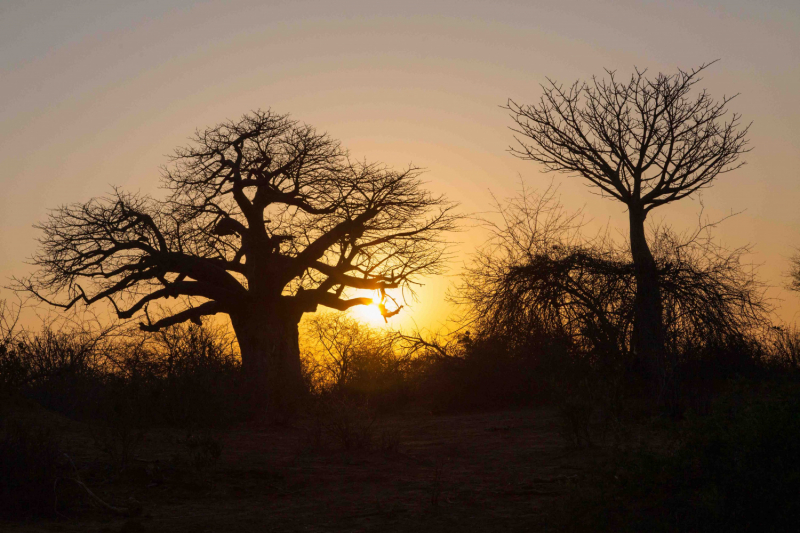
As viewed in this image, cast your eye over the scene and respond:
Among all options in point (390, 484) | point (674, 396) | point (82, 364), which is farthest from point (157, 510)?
point (82, 364)

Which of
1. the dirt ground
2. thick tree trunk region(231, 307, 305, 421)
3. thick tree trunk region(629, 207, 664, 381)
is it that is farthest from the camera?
thick tree trunk region(231, 307, 305, 421)

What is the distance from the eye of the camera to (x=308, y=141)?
12.7 meters

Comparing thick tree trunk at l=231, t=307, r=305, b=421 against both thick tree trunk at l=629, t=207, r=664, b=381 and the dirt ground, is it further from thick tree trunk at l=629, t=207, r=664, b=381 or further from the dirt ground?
thick tree trunk at l=629, t=207, r=664, b=381

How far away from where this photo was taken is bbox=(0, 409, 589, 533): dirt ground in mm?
4465

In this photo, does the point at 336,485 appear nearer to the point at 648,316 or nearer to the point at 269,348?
the point at 648,316

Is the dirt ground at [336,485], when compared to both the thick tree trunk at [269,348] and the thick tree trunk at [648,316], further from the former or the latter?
the thick tree trunk at [269,348]

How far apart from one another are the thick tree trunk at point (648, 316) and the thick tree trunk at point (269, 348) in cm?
580

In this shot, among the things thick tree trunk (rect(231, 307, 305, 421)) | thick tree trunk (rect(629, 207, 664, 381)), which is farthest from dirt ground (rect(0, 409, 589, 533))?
thick tree trunk (rect(231, 307, 305, 421))

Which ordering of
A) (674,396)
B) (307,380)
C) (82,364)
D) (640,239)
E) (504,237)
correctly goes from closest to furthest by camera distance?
(674,396), (640,239), (82,364), (504,237), (307,380)

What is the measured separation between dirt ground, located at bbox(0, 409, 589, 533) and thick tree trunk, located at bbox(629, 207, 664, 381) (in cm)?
232

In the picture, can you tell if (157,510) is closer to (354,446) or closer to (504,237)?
(354,446)

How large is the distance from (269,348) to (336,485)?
756 centimetres

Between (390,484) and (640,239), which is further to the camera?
(640,239)

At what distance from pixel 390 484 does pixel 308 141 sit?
8395 mm
